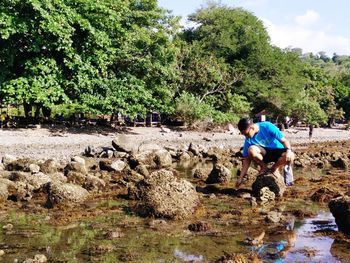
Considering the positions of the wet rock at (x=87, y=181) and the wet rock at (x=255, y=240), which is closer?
the wet rock at (x=255, y=240)

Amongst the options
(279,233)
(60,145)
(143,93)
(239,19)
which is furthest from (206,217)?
(239,19)

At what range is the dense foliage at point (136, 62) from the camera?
27750 mm

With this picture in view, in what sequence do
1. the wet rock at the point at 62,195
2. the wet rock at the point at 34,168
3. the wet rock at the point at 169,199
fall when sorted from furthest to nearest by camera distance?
1. the wet rock at the point at 34,168
2. the wet rock at the point at 62,195
3. the wet rock at the point at 169,199

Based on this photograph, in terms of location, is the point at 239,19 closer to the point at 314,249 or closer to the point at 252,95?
the point at 252,95

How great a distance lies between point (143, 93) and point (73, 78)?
204 inches

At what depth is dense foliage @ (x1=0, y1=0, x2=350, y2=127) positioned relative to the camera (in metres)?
27.8

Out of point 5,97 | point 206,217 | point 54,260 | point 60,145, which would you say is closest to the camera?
point 54,260

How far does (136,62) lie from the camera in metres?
34.5

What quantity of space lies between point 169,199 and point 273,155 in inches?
133

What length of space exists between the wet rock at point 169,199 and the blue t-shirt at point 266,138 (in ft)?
8.01

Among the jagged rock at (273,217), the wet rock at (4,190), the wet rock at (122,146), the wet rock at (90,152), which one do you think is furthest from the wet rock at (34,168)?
the jagged rock at (273,217)

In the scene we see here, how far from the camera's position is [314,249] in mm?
7328

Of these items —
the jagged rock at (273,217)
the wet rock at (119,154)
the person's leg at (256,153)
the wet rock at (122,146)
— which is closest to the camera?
the jagged rock at (273,217)

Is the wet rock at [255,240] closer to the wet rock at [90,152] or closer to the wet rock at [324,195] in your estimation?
the wet rock at [324,195]
